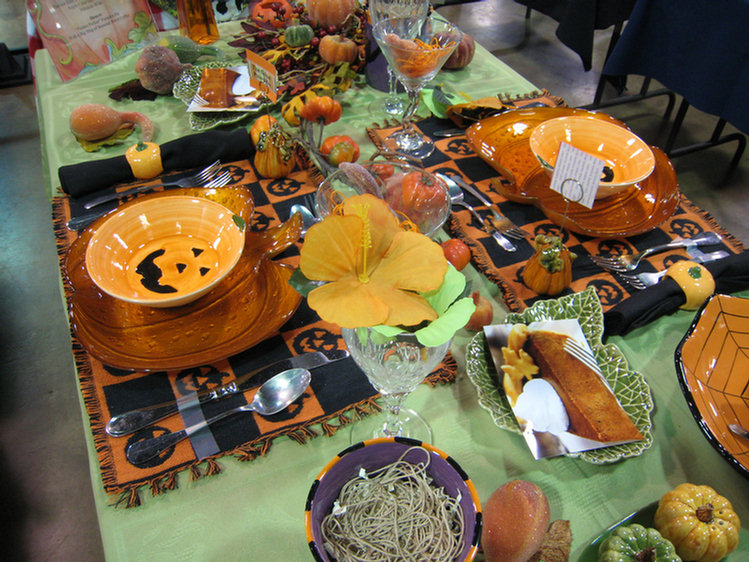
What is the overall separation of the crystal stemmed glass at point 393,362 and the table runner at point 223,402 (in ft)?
0.17

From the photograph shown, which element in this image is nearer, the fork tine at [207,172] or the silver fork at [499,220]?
the silver fork at [499,220]

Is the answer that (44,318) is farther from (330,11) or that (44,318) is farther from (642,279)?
(642,279)

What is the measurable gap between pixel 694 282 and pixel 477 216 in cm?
41

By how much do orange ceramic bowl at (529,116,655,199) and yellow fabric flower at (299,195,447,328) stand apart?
1.93 feet

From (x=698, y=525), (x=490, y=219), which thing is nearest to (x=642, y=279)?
(x=490, y=219)

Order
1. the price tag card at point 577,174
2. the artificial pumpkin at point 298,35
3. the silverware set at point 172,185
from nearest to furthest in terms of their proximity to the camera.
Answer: the price tag card at point 577,174 → the silverware set at point 172,185 → the artificial pumpkin at point 298,35

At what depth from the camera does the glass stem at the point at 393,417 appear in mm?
697

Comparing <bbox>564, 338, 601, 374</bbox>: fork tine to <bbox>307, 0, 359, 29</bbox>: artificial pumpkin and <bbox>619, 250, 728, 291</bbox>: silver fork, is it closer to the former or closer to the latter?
<bbox>619, 250, 728, 291</bbox>: silver fork

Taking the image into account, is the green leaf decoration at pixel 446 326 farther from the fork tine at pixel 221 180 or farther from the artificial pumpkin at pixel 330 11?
the artificial pumpkin at pixel 330 11

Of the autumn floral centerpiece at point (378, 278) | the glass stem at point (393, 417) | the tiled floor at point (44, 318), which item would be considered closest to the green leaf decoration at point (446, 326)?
the autumn floral centerpiece at point (378, 278)

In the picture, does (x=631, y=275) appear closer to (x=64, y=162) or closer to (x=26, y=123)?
(x=64, y=162)

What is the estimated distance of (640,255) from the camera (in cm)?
97

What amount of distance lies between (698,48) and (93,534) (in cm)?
220

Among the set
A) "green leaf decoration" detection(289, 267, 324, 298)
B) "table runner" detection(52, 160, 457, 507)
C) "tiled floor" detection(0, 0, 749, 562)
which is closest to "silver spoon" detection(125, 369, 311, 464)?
"table runner" detection(52, 160, 457, 507)
